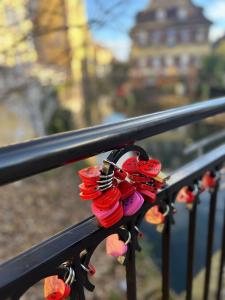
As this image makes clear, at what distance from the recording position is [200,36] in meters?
11.6

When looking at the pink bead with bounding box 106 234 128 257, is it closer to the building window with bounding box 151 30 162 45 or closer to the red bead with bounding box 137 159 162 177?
the red bead with bounding box 137 159 162 177

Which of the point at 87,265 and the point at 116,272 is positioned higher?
the point at 87,265

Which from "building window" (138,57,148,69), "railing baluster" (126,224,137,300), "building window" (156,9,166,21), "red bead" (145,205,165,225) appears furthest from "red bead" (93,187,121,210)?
"building window" (156,9,166,21)

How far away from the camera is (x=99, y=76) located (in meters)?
10.5

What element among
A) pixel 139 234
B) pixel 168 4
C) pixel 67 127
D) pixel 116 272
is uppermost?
pixel 168 4

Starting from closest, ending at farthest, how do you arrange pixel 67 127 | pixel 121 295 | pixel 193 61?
pixel 121 295, pixel 67 127, pixel 193 61

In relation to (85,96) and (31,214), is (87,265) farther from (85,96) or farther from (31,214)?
(85,96)

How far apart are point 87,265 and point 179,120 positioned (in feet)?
1.04

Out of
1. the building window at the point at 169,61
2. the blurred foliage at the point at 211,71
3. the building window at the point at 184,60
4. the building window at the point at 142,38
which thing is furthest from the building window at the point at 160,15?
the blurred foliage at the point at 211,71

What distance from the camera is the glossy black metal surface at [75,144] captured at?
33 cm

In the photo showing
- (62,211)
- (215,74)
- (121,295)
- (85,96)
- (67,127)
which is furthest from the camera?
(215,74)

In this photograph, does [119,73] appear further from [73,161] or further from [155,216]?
[73,161]

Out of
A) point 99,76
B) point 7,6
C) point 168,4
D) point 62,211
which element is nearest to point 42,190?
point 62,211

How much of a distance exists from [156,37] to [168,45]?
2.06 feet
